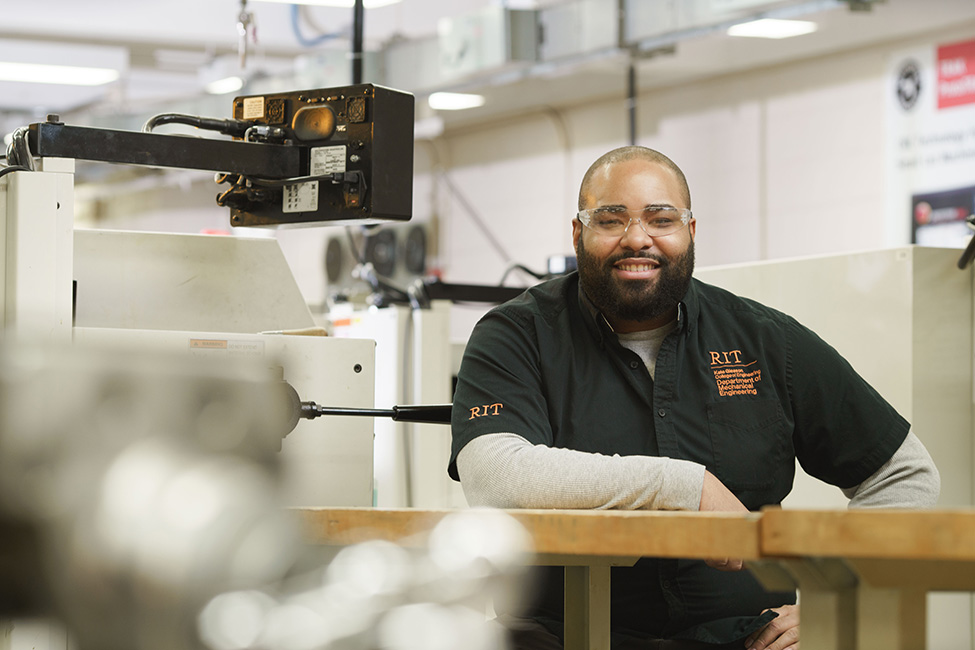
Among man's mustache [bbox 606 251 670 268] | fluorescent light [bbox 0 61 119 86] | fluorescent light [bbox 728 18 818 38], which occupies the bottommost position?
man's mustache [bbox 606 251 670 268]

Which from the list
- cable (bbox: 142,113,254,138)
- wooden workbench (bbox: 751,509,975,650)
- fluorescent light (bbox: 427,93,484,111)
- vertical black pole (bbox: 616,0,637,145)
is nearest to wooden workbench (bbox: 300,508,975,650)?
wooden workbench (bbox: 751,509,975,650)

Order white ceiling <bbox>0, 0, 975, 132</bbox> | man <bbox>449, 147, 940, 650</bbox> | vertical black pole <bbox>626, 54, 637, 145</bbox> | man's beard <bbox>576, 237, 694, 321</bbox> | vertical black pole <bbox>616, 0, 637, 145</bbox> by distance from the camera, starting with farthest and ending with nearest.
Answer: vertical black pole <bbox>626, 54, 637, 145</bbox>, white ceiling <bbox>0, 0, 975, 132</bbox>, vertical black pole <bbox>616, 0, 637, 145</bbox>, man's beard <bbox>576, 237, 694, 321</bbox>, man <bbox>449, 147, 940, 650</bbox>

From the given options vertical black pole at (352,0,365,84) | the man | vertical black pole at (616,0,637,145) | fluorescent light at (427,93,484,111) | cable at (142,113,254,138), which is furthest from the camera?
fluorescent light at (427,93,484,111)

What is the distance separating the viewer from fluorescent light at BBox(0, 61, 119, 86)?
718 centimetres

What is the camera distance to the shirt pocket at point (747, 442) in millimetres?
1751

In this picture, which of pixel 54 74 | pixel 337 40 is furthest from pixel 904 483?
pixel 54 74

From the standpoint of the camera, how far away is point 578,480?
149 cm

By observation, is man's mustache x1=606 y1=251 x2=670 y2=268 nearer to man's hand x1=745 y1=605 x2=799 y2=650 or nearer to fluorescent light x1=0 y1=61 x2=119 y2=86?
man's hand x1=745 y1=605 x2=799 y2=650

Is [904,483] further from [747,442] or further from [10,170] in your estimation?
[10,170]

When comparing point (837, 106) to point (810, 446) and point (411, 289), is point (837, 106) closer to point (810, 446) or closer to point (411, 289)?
point (411, 289)

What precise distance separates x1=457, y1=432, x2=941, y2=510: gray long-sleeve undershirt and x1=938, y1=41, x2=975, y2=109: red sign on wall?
4350 mm

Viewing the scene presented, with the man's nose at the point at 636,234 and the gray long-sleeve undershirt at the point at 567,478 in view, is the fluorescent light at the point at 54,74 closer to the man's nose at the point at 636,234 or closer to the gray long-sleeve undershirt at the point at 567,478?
the man's nose at the point at 636,234

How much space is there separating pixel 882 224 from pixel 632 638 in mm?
4386

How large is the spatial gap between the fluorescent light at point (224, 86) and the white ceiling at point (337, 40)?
0.15 meters
